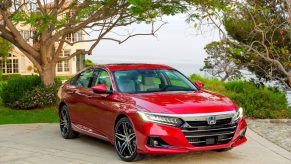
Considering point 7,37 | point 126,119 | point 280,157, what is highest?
point 7,37

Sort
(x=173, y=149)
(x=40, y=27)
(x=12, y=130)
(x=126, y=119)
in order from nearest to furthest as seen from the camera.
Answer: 1. (x=173, y=149)
2. (x=126, y=119)
3. (x=12, y=130)
4. (x=40, y=27)

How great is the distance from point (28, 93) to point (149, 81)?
9.67 meters

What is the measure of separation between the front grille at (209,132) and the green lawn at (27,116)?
7.31m

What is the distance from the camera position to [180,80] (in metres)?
10.3

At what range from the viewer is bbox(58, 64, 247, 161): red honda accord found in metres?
8.30

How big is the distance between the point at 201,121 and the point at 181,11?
445 inches

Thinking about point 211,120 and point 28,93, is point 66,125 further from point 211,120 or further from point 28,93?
point 28,93

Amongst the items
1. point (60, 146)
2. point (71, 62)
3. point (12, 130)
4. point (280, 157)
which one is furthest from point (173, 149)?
point (71, 62)

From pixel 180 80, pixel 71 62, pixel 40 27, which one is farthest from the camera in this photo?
pixel 71 62

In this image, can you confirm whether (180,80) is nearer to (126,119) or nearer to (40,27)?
(126,119)

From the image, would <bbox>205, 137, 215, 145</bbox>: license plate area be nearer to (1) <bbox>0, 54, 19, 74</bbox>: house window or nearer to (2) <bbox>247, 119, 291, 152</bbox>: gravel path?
(2) <bbox>247, 119, 291, 152</bbox>: gravel path

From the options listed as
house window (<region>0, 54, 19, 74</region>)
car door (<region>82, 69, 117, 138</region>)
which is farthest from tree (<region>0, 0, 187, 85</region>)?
house window (<region>0, 54, 19, 74</region>)

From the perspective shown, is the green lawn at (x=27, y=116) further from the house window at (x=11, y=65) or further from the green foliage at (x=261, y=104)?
the house window at (x=11, y=65)

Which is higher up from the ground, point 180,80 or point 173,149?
point 180,80
